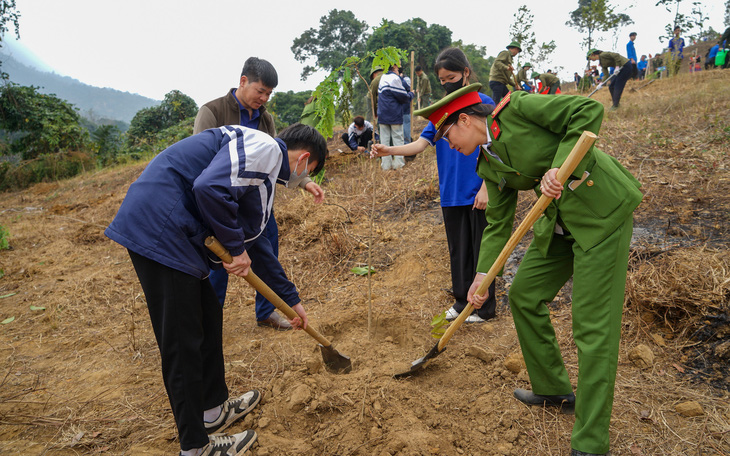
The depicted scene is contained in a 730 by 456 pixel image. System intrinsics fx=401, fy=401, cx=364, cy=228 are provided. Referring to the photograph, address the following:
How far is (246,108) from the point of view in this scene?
10.2 feet

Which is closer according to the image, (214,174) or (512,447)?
(214,174)

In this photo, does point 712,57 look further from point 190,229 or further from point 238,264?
point 190,229

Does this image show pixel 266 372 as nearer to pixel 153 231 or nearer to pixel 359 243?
pixel 153 231

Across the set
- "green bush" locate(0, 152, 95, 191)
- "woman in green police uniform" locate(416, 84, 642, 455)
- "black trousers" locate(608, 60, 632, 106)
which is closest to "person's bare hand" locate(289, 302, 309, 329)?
"woman in green police uniform" locate(416, 84, 642, 455)

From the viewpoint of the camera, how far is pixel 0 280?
5.22m

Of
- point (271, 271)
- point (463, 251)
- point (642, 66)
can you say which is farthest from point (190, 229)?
point (642, 66)

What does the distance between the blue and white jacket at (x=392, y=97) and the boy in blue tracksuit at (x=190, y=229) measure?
183 inches

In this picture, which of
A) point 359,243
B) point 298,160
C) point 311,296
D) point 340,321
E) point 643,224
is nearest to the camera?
point 298,160

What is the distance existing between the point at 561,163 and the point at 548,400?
1331 mm

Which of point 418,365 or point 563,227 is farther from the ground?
→ point 563,227

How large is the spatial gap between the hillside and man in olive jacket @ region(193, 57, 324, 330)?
60cm

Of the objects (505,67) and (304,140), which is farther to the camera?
(505,67)

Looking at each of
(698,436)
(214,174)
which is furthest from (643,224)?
(214,174)

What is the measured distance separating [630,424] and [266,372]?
215cm
